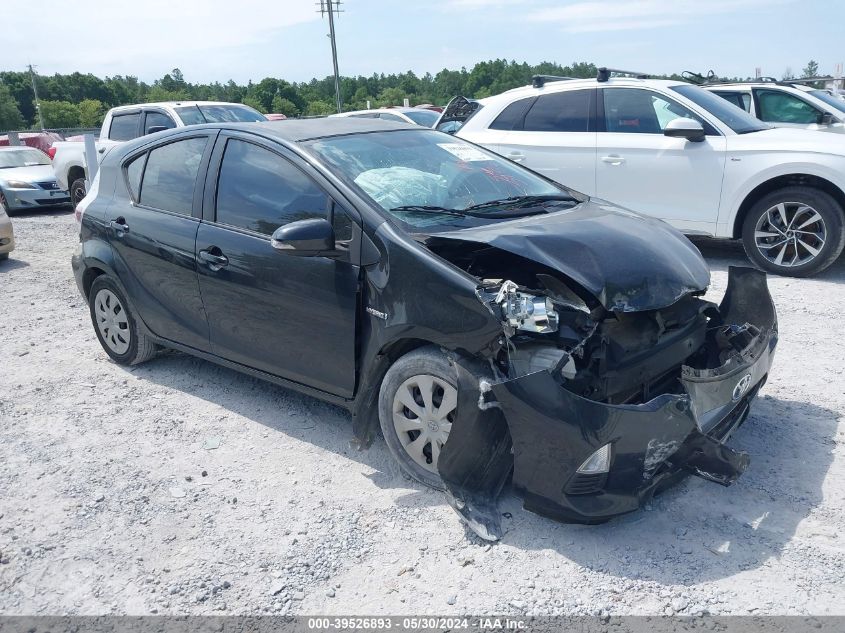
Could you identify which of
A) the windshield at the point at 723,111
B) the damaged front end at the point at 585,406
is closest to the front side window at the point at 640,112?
the windshield at the point at 723,111

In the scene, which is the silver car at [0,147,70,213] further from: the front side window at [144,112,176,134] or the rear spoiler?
the rear spoiler

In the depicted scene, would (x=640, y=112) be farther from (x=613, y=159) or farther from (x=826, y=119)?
(x=826, y=119)

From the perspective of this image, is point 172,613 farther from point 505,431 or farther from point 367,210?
point 367,210

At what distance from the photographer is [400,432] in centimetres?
353

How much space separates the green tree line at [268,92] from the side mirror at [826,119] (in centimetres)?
5044

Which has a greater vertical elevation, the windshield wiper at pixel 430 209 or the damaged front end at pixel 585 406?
the windshield wiper at pixel 430 209

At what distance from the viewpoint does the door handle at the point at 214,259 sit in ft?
13.7

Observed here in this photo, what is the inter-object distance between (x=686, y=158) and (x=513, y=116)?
2067 mm

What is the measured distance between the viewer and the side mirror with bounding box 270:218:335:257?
3516 millimetres

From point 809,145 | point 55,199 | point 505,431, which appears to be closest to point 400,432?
point 505,431

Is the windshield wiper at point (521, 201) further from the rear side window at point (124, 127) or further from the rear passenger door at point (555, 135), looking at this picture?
the rear side window at point (124, 127)

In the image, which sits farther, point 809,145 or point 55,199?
point 55,199

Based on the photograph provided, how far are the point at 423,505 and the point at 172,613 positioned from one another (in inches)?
46.2

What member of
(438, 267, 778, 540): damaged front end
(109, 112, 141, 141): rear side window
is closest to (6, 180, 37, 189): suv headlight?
(109, 112, 141, 141): rear side window
